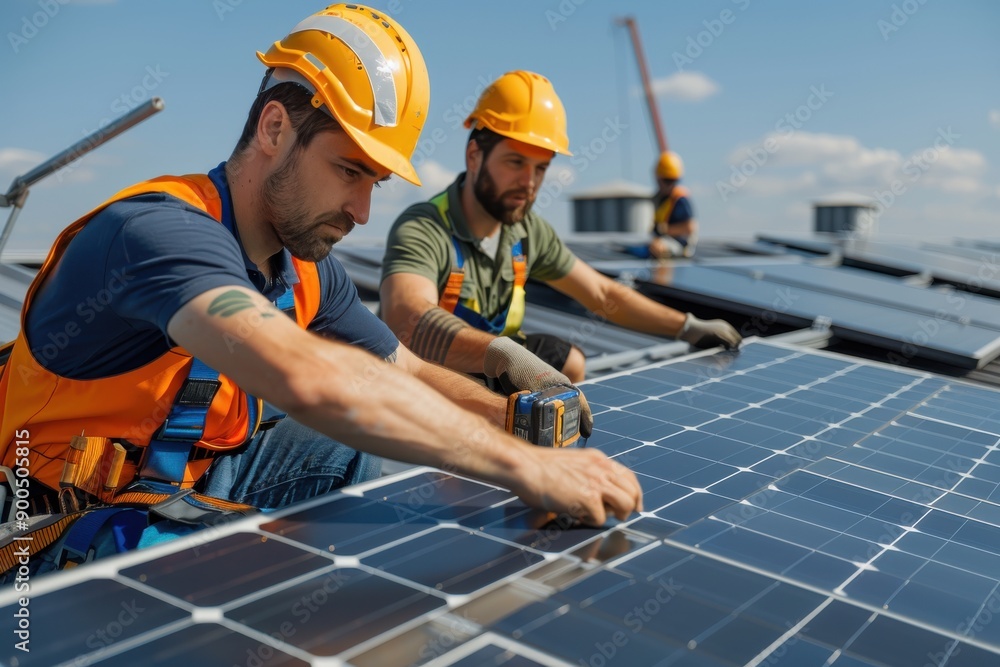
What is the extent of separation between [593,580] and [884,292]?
22.8 ft

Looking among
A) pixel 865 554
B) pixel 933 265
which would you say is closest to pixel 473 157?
pixel 865 554

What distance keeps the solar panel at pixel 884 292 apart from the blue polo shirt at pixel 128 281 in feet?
20.4

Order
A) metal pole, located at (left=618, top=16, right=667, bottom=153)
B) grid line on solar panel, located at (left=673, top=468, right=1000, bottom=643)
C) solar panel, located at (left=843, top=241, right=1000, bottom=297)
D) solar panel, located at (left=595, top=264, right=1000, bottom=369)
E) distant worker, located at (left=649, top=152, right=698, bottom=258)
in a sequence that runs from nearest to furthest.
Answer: grid line on solar panel, located at (left=673, top=468, right=1000, bottom=643) → solar panel, located at (left=595, top=264, right=1000, bottom=369) → solar panel, located at (left=843, top=241, right=1000, bottom=297) → distant worker, located at (left=649, top=152, right=698, bottom=258) → metal pole, located at (left=618, top=16, right=667, bottom=153)

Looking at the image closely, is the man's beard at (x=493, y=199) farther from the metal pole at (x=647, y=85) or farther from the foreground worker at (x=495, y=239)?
the metal pole at (x=647, y=85)

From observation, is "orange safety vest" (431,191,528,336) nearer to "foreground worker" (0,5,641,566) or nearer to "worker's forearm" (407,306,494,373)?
"worker's forearm" (407,306,494,373)

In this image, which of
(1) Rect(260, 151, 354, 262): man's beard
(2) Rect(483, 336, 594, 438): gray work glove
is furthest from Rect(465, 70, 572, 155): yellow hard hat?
(1) Rect(260, 151, 354, 262): man's beard

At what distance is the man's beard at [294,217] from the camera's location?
2896 mm

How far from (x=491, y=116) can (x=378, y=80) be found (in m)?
2.43

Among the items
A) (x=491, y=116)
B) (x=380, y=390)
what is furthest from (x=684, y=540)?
(x=491, y=116)

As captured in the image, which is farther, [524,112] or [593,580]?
[524,112]

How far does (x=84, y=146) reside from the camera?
12.9ft

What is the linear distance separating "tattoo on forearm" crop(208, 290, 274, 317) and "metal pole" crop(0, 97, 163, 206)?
1774mm

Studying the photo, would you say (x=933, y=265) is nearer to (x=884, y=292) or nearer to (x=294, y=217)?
(x=884, y=292)

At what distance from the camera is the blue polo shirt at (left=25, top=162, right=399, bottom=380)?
2.30 m
